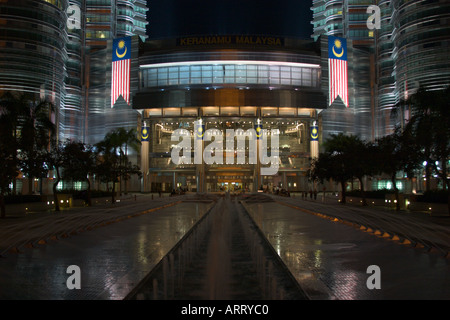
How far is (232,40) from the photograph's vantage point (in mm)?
108250

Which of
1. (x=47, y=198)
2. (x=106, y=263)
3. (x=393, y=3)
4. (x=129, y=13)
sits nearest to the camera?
(x=106, y=263)

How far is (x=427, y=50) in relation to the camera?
9506cm

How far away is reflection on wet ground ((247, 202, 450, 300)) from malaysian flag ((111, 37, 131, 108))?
97289mm

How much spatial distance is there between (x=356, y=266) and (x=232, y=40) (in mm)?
100971

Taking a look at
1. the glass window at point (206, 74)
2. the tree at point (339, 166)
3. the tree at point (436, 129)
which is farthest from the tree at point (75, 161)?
the glass window at point (206, 74)

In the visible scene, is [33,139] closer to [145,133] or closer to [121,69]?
[145,133]

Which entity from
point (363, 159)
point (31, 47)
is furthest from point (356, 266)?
point (31, 47)

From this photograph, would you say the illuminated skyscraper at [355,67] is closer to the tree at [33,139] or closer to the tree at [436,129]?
the tree at [436,129]

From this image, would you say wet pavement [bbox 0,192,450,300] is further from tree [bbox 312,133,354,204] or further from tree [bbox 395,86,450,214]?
tree [bbox 312,133,354,204]

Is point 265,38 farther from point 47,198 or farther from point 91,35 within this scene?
point 47,198

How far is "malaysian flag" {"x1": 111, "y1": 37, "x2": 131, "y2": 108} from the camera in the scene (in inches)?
4365

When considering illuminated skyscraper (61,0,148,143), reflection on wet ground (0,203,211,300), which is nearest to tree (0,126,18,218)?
reflection on wet ground (0,203,211,300)

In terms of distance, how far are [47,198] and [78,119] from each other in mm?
84427
